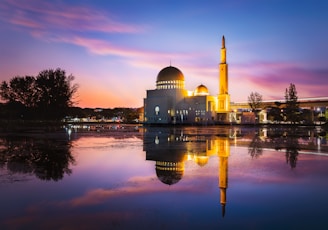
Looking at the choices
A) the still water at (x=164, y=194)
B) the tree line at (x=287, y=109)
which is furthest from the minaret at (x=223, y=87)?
the still water at (x=164, y=194)

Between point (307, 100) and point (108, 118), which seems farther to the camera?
point (108, 118)

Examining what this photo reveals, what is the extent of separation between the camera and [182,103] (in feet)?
281

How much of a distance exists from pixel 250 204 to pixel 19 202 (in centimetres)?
538

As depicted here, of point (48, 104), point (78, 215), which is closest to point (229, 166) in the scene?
point (78, 215)

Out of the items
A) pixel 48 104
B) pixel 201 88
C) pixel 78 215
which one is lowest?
pixel 78 215

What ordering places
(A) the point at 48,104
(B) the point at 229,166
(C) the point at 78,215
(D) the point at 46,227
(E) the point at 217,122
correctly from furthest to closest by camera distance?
1. (E) the point at 217,122
2. (A) the point at 48,104
3. (B) the point at 229,166
4. (C) the point at 78,215
5. (D) the point at 46,227

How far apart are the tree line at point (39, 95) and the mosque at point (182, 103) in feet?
87.2

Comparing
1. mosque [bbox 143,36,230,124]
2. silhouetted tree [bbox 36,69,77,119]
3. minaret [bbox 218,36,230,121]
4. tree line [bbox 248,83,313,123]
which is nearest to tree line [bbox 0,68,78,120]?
silhouetted tree [bbox 36,69,77,119]

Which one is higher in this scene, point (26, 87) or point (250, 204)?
point (26, 87)

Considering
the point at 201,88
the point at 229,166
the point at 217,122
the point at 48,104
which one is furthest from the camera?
the point at 201,88

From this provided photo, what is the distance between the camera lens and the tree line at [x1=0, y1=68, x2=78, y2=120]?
66.2 m

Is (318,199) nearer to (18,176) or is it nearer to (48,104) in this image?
(18,176)

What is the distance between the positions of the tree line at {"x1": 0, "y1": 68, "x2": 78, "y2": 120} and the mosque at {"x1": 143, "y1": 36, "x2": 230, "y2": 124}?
87.2 feet

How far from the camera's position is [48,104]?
218 ft
